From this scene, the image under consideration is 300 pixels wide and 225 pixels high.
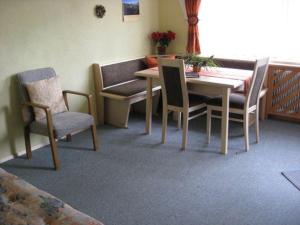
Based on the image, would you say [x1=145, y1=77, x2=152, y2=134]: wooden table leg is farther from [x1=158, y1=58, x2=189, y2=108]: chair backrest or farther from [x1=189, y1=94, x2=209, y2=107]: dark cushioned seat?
[x1=189, y1=94, x2=209, y2=107]: dark cushioned seat

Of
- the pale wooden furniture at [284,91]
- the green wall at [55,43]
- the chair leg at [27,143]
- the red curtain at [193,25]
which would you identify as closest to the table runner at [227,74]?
the pale wooden furniture at [284,91]

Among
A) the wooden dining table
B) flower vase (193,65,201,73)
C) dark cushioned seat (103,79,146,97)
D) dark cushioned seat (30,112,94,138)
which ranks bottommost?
dark cushioned seat (30,112,94,138)

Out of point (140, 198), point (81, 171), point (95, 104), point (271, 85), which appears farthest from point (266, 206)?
point (95, 104)

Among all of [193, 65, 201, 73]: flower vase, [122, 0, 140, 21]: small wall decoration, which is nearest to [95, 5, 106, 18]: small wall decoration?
[122, 0, 140, 21]: small wall decoration

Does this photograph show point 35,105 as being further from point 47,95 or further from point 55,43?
point 55,43

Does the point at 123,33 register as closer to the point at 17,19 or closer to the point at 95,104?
the point at 95,104

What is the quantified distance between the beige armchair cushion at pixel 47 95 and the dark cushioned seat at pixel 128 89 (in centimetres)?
73

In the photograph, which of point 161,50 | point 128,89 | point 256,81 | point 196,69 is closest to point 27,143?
point 128,89

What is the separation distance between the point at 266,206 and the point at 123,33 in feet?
9.60

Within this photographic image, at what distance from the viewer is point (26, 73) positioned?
3312mm

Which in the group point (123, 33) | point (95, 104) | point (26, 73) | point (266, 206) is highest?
point (123, 33)

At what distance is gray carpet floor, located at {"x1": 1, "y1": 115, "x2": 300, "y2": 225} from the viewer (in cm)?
245

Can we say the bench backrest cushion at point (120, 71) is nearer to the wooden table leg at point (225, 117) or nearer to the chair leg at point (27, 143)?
the chair leg at point (27, 143)

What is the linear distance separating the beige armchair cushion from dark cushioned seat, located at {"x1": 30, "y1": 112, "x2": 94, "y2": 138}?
3.3 inches
